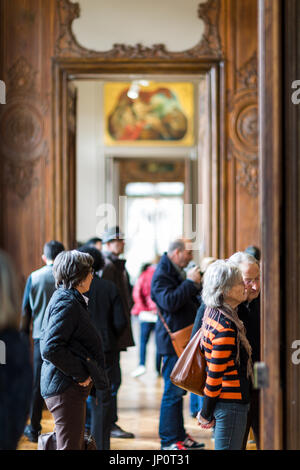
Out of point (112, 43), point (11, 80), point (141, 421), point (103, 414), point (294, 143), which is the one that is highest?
point (112, 43)

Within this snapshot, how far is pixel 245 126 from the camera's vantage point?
8406 millimetres

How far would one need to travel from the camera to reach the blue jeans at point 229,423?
392 cm

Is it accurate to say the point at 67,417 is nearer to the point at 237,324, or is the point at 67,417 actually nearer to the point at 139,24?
the point at 237,324

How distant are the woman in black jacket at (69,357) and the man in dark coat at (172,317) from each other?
1759mm

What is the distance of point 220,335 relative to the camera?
12.7 ft

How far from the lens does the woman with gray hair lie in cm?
387

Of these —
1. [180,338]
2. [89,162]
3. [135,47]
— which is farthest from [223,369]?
[89,162]

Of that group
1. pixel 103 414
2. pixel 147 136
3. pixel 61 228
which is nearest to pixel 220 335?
pixel 103 414

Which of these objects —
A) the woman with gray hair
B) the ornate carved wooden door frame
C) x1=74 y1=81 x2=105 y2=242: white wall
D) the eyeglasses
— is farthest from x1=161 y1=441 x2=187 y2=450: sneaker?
x1=74 y1=81 x2=105 y2=242: white wall

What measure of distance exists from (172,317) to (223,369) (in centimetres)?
228

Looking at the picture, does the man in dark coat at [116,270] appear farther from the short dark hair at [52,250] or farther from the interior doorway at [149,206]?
the interior doorway at [149,206]

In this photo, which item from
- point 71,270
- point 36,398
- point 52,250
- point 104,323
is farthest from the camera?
point 36,398
